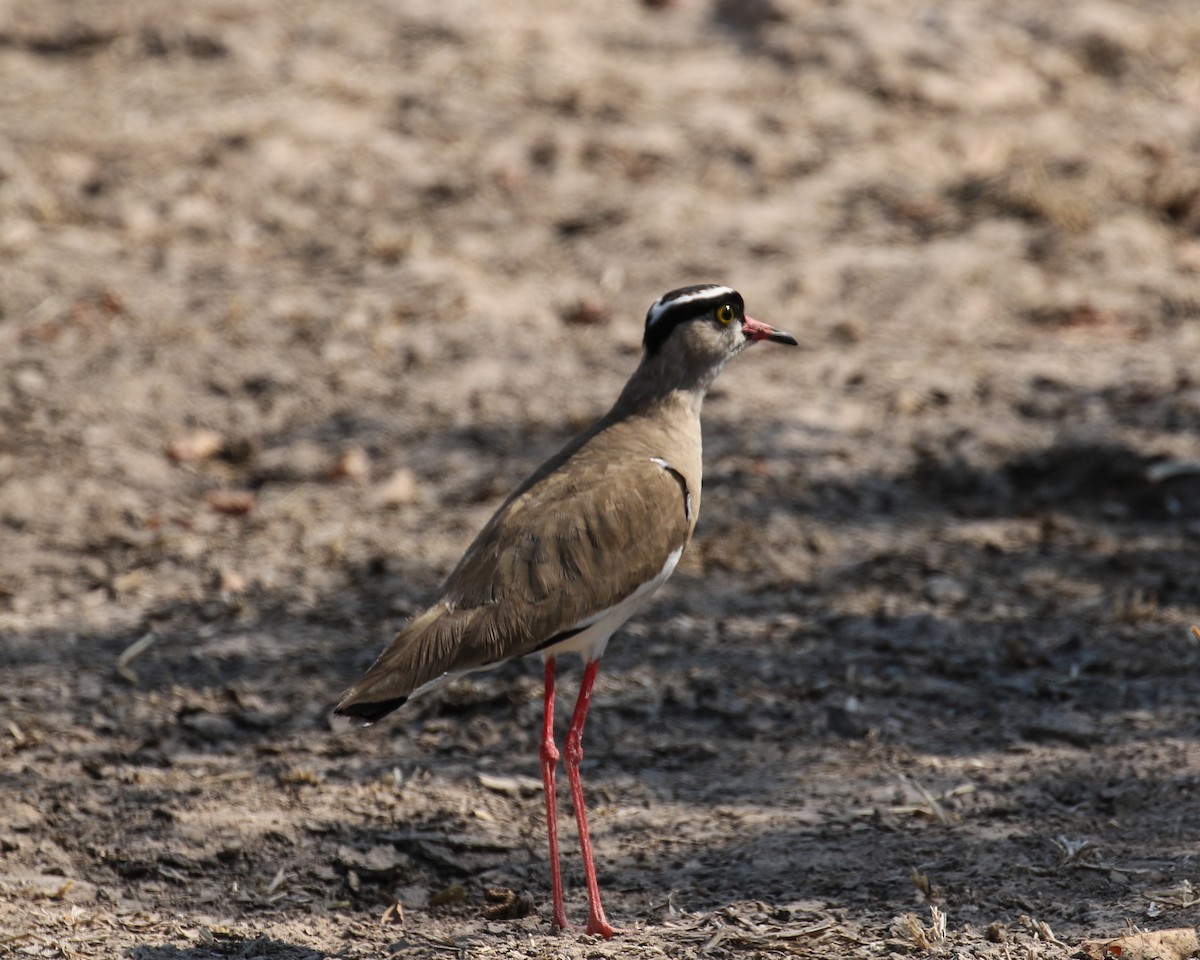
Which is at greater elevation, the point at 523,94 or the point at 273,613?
the point at 523,94

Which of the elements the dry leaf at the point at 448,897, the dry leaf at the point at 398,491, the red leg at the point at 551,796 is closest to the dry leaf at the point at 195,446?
the dry leaf at the point at 398,491

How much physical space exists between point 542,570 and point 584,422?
2.90 meters

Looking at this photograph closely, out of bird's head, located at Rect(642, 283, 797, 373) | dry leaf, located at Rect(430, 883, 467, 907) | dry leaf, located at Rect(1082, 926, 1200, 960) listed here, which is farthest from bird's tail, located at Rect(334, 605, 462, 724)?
dry leaf, located at Rect(1082, 926, 1200, 960)

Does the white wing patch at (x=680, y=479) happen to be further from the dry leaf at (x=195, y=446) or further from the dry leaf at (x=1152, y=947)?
the dry leaf at (x=195, y=446)

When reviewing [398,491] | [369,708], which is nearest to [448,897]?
[369,708]

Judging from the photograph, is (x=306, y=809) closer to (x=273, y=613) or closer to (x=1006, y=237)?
(x=273, y=613)

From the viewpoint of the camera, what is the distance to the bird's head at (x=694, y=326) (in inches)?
208

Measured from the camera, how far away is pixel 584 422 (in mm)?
7504

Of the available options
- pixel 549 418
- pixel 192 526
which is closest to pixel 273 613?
pixel 192 526

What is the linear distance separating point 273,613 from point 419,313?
243 cm

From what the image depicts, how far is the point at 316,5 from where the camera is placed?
34.1 ft

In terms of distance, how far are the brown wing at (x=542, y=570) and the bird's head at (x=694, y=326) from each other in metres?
0.48

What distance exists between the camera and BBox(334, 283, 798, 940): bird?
176 inches

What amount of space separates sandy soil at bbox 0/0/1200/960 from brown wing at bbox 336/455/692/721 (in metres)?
0.78
